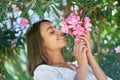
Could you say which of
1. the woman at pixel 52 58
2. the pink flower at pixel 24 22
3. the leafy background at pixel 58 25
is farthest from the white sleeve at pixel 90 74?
the pink flower at pixel 24 22

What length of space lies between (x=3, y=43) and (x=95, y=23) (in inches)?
32.7

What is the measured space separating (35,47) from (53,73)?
27 cm

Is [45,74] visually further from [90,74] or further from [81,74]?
[90,74]

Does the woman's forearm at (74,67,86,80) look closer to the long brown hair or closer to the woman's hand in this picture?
the woman's hand

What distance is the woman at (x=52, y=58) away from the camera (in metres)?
→ 3.10

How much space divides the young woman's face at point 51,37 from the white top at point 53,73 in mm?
160

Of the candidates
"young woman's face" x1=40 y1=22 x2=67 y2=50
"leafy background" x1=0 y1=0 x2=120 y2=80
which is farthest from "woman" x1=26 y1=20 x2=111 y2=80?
"leafy background" x1=0 y1=0 x2=120 y2=80

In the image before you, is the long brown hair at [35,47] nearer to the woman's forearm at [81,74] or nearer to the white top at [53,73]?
the white top at [53,73]

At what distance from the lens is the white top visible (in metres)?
3.13

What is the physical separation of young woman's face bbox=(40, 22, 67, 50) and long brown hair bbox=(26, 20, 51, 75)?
0.03 meters

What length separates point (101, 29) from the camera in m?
4.84

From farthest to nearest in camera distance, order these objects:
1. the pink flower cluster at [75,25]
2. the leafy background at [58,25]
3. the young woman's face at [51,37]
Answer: the leafy background at [58,25], the young woman's face at [51,37], the pink flower cluster at [75,25]

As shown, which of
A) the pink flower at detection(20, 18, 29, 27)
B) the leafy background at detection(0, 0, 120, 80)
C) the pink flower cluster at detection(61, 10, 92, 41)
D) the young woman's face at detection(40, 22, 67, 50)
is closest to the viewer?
the pink flower cluster at detection(61, 10, 92, 41)

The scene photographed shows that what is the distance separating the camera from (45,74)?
10.3 feet
